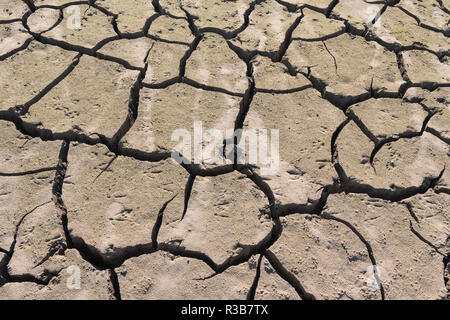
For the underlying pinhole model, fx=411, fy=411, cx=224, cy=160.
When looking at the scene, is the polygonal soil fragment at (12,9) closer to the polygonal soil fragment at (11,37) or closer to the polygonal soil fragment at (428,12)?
the polygonal soil fragment at (11,37)

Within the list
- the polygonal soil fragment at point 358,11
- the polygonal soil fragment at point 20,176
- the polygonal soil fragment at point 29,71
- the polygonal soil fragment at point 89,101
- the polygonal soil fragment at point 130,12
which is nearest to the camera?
the polygonal soil fragment at point 20,176

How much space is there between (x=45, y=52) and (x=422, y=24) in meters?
2.87

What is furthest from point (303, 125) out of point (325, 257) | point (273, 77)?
point (325, 257)

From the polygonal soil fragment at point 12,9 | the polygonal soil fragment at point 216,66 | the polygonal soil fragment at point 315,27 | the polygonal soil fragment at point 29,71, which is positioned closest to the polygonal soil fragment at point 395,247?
the polygonal soil fragment at point 216,66

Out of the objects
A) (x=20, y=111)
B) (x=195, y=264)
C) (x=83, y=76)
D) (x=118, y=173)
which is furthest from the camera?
(x=83, y=76)

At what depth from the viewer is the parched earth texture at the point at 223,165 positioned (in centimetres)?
189

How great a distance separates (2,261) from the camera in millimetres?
1846

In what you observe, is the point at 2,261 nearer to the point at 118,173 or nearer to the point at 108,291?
the point at 108,291

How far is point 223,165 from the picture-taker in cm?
226

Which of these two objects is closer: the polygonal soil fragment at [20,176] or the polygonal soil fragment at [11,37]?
the polygonal soil fragment at [20,176]

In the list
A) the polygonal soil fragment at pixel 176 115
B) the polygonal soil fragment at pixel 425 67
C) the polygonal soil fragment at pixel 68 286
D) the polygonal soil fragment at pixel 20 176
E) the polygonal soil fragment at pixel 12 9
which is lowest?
the polygonal soil fragment at pixel 68 286

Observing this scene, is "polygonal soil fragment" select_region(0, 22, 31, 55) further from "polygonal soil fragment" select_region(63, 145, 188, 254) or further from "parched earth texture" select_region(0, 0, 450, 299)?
"polygonal soil fragment" select_region(63, 145, 188, 254)

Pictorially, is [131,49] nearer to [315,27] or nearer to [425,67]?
[315,27]
